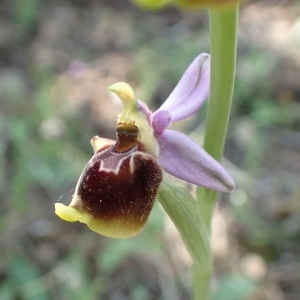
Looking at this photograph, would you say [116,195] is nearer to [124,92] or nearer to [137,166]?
[137,166]

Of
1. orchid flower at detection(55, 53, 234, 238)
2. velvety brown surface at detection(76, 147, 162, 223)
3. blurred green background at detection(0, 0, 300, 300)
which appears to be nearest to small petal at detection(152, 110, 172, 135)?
orchid flower at detection(55, 53, 234, 238)

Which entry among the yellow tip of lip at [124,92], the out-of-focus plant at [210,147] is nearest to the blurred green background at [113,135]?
the out-of-focus plant at [210,147]

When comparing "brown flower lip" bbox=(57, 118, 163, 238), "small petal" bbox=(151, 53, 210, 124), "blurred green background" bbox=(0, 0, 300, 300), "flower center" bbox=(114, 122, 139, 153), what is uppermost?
"small petal" bbox=(151, 53, 210, 124)

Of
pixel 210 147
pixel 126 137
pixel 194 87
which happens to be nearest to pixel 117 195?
pixel 126 137

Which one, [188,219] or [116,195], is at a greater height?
[116,195]

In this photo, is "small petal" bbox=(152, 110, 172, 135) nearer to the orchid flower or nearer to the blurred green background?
the orchid flower

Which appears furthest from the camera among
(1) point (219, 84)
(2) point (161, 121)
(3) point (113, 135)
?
(3) point (113, 135)

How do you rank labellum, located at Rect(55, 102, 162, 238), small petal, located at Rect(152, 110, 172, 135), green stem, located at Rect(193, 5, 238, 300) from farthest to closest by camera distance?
small petal, located at Rect(152, 110, 172, 135) < labellum, located at Rect(55, 102, 162, 238) < green stem, located at Rect(193, 5, 238, 300)
